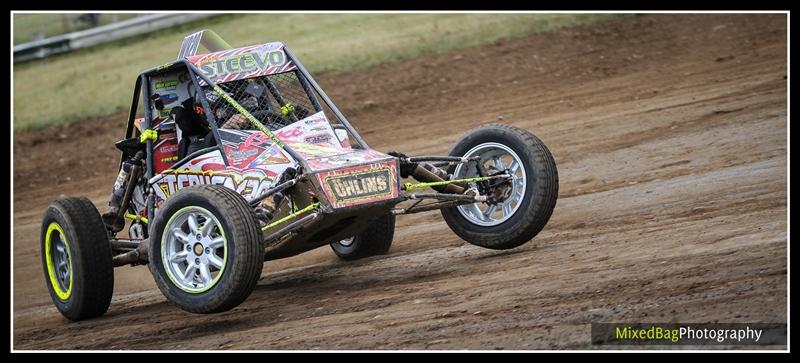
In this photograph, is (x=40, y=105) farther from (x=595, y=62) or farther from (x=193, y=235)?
(x=193, y=235)

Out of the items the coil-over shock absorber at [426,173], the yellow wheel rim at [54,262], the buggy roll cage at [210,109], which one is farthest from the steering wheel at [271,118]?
the yellow wheel rim at [54,262]

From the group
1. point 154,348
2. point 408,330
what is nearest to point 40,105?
point 154,348

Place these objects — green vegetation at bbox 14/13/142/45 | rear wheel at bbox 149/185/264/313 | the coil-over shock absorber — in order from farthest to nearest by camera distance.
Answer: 1. green vegetation at bbox 14/13/142/45
2. the coil-over shock absorber
3. rear wheel at bbox 149/185/264/313

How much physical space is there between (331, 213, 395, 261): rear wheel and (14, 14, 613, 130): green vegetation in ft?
37.0

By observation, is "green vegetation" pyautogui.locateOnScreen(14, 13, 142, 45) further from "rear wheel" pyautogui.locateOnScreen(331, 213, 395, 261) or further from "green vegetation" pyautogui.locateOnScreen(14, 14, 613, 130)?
"rear wheel" pyautogui.locateOnScreen(331, 213, 395, 261)

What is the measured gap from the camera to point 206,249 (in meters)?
8.58

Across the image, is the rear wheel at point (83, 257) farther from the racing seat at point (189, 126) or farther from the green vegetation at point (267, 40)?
the green vegetation at point (267, 40)

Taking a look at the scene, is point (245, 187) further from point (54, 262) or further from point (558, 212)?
point (558, 212)

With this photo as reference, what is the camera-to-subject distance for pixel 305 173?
29.0ft

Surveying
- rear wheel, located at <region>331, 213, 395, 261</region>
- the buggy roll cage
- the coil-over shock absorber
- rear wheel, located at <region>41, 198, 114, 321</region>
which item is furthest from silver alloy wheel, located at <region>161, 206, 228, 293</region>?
rear wheel, located at <region>331, 213, 395, 261</region>

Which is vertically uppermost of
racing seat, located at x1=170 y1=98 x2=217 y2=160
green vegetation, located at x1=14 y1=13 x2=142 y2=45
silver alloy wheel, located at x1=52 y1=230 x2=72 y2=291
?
green vegetation, located at x1=14 y1=13 x2=142 y2=45

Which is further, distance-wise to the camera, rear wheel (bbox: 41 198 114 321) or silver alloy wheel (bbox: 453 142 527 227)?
silver alloy wheel (bbox: 453 142 527 227)

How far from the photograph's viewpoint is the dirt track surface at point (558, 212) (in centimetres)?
763

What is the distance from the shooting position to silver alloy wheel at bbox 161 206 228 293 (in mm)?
8516
